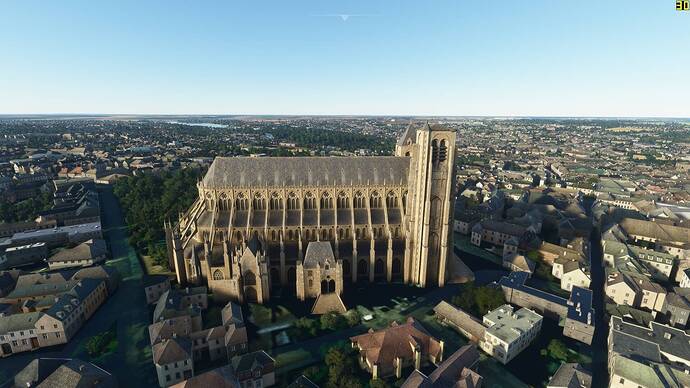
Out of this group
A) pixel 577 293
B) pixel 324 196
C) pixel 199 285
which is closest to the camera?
pixel 577 293

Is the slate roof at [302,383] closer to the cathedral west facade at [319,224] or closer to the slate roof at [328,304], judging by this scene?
the slate roof at [328,304]

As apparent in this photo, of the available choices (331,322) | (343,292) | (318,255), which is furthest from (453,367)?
(318,255)

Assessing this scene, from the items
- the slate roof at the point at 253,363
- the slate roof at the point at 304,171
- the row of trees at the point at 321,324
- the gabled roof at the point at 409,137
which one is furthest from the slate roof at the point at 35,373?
the gabled roof at the point at 409,137

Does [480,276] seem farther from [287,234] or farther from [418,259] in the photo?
[287,234]

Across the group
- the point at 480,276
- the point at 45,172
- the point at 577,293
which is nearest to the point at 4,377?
the point at 480,276

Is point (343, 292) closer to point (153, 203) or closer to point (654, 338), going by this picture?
point (654, 338)
